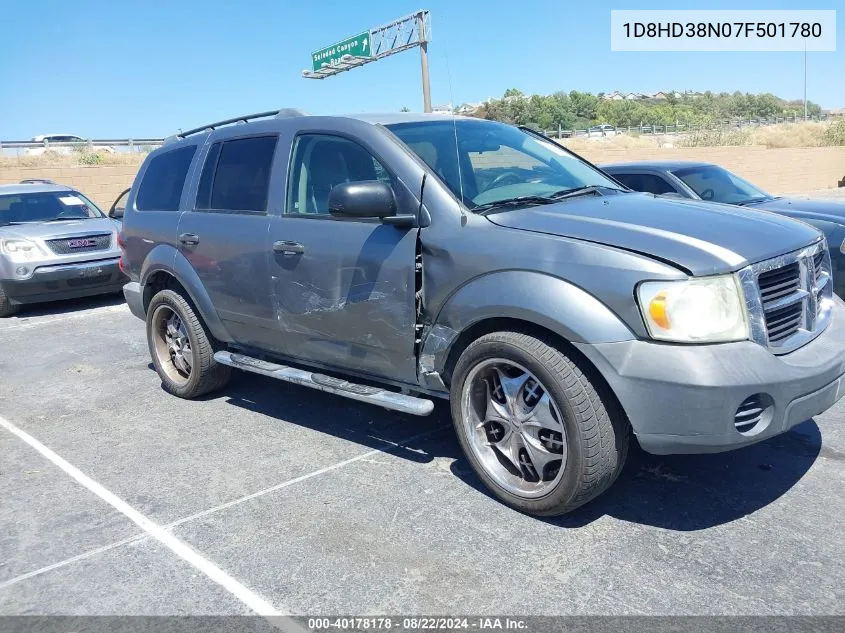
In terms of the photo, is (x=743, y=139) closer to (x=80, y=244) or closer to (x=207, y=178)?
(x=80, y=244)

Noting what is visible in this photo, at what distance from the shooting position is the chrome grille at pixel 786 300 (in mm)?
3049

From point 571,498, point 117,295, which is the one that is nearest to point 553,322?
point 571,498

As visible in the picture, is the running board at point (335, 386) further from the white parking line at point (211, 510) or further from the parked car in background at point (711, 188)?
the parked car in background at point (711, 188)

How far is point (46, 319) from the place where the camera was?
923 centimetres

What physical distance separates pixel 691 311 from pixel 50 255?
8.46m

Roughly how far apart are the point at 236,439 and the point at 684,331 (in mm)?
2902

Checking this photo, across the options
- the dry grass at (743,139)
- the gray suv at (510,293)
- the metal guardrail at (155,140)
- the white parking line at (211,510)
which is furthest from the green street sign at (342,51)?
the white parking line at (211,510)

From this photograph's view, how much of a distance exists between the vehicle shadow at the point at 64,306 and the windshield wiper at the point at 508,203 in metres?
7.60

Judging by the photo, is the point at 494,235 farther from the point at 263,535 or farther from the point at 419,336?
the point at 263,535

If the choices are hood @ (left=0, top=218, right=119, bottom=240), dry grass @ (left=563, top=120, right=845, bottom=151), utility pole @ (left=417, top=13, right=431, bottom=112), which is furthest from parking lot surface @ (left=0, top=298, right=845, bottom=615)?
dry grass @ (left=563, top=120, right=845, bottom=151)

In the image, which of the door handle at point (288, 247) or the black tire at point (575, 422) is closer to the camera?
the black tire at point (575, 422)

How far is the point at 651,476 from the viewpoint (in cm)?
379

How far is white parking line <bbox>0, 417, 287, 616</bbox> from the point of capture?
A: 114 inches

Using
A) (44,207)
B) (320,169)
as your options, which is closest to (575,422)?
(320,169)
